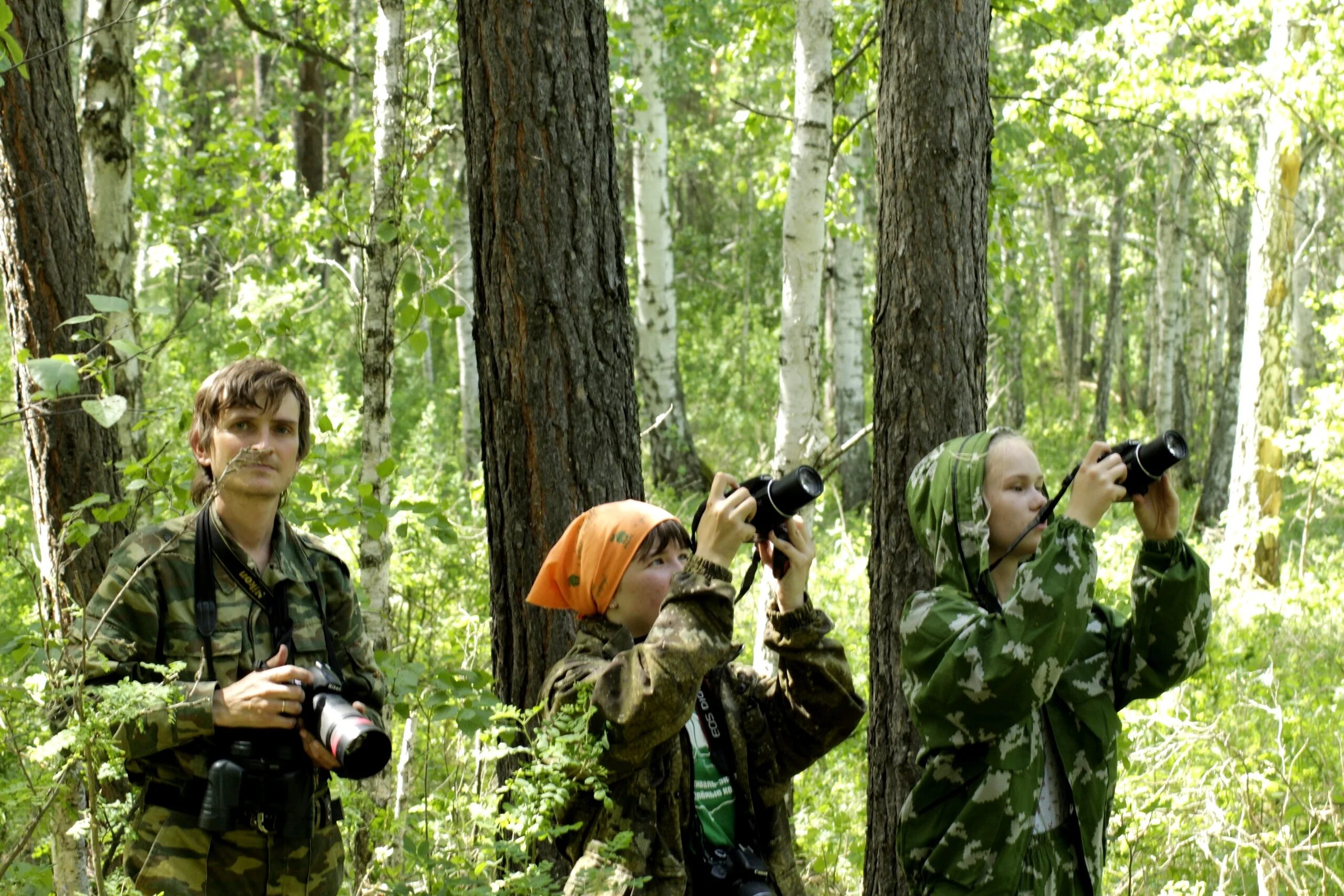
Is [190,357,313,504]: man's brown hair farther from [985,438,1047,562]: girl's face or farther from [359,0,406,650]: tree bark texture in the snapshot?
[985,438,1047,562]: girl's face

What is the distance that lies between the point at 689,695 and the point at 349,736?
0.68 m

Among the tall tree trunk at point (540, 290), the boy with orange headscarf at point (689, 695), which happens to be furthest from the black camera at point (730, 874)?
the tall tree trunk at point (540, 290)

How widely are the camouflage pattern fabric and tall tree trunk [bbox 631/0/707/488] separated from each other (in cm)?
840

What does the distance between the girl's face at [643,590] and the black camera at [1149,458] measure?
0.98 metres

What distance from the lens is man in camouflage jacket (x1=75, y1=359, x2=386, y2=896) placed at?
2.50 metres

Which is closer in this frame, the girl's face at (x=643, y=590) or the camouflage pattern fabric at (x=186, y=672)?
the camouflage pattern fabric at (x=186, y=672)

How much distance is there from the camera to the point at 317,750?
8.32 ft

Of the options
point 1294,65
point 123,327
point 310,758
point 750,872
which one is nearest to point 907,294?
point 750,872

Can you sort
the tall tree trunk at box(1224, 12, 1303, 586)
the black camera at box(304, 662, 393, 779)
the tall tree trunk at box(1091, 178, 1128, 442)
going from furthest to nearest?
the tall tree trunk at box(1091, 178, 1128, 442) < the tall tree trunk at box(1224, 12, 1303, 586) < the black camera at box(304, 662, 393, 779)

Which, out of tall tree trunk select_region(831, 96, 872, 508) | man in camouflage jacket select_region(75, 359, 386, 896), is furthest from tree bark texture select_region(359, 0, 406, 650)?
tall tree trunk select_region(831, 96, 872, 508)

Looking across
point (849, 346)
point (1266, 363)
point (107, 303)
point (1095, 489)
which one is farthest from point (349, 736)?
point (849, 346)

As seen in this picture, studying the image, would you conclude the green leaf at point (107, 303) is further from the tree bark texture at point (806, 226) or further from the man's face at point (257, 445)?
the tree bark texture at point (806, 226)

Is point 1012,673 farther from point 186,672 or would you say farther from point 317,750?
point 186,672

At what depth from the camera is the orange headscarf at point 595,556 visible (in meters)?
2.60
